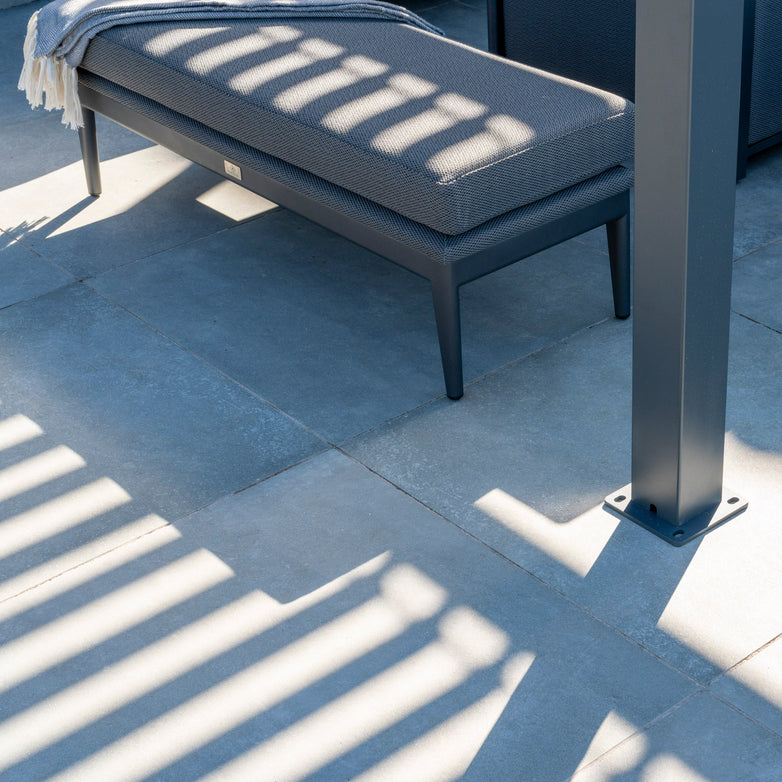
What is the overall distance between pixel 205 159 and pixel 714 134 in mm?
1595

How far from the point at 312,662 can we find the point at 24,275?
1.68 meters

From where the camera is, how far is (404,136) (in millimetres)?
2369

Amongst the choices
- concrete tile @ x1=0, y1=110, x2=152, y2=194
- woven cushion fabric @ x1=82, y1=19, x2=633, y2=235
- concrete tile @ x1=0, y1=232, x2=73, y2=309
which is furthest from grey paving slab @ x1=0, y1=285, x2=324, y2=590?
concrete tile @ x1=0, y1=110, x2=152, y2=194

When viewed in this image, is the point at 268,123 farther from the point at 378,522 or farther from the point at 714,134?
the point at 714,134

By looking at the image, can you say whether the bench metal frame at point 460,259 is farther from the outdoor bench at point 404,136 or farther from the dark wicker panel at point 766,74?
the dark wicker panel at point 766,74

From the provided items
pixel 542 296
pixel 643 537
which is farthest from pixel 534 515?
pixel 542 296

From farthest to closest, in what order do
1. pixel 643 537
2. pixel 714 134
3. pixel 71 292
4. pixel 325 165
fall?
pixel 71 292 → pixel 325 165 → pixel 643 537 → pixel 714 134

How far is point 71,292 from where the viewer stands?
2.97 m

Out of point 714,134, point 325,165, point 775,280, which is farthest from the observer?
point 775,280

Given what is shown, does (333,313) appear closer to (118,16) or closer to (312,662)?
(118,16)

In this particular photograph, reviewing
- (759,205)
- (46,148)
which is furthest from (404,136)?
(46,148)

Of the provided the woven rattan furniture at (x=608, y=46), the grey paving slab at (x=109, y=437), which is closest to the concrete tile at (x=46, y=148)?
the grey paving slab at (x=109, y=437)

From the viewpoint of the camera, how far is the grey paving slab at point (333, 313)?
252 cm

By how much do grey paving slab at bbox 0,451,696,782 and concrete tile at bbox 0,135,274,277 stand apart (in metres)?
1.25
